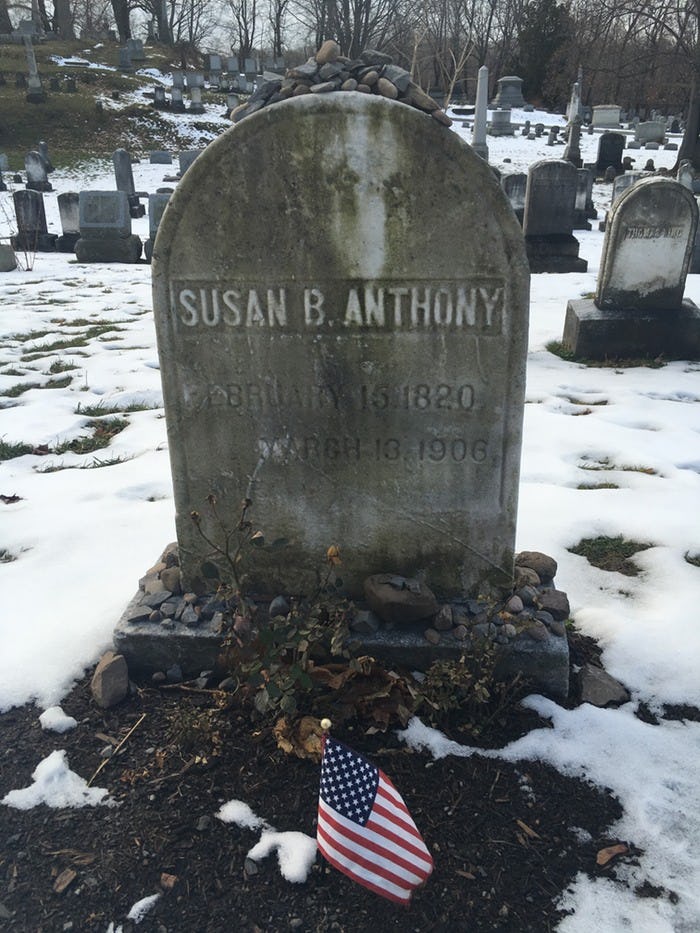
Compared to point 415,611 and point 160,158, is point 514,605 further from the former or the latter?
point 160,158

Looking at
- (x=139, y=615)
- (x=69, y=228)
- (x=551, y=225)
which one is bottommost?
(x=139, y=615)

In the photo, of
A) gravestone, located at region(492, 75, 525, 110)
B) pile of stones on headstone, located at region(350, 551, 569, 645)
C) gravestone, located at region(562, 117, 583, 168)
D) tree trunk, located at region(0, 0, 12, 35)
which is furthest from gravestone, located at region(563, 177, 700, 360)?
tree trunk, located at region(0, 0, 12, 35)

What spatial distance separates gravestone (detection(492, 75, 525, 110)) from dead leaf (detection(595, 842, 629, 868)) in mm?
43339

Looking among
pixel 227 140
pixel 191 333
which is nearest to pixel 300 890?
pixel 191 333

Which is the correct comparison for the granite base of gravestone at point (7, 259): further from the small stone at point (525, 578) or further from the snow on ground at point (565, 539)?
the small stone at point (525, 578)

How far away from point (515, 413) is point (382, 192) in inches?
34.0

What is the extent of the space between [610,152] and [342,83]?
78.3 feet

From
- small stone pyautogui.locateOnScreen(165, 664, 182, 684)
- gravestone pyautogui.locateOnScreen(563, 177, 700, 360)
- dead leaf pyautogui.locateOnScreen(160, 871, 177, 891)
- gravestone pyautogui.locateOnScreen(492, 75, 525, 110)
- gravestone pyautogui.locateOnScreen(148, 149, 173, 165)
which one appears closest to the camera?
dead leaf pyautogui.locateOnScreen(160, 871, 177, 891)

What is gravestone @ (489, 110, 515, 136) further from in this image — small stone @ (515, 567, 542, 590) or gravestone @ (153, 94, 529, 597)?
gravestone @ (153, 94, 529, 597)

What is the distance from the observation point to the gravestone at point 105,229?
1253 centimetres

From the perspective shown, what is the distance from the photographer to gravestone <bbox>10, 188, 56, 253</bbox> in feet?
42.7

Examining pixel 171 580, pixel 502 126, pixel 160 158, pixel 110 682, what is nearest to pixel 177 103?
pixel 160 158

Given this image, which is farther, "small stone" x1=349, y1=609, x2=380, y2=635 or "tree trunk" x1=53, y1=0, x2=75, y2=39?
"tree trunk" x1=53, y1=0, x2=75, y2=39

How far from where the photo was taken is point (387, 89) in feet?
7.06
